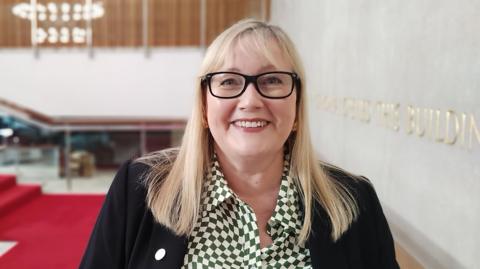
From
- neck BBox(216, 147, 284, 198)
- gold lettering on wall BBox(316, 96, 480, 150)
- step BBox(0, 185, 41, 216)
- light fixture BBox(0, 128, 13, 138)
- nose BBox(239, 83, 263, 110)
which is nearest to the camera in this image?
nose BBox(239, 83, 263, 110)

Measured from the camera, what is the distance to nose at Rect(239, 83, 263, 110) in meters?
1.48

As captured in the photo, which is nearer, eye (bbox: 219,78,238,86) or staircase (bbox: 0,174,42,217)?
eye (bbox: 219,78,238,86)

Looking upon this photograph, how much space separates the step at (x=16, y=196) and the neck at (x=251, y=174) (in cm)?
502

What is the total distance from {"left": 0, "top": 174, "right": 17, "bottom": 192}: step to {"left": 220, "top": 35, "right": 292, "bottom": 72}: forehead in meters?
5.98

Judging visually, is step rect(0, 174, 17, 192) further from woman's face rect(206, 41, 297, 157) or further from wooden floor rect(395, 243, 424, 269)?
woman's face rect(206, 41, 297, 157)

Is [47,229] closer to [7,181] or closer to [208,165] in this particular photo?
[7,181]

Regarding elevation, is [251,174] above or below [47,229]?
above

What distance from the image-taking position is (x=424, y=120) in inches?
97.1

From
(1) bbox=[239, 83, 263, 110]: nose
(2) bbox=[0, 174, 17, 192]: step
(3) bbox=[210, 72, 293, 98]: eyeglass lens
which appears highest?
(3) bbox=[210, 72, 293, 98]: eyeglass lens

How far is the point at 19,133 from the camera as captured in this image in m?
7.30

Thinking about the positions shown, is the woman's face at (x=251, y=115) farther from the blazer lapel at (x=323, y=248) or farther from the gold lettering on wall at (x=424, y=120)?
the gold lettering on wall at (x=424, y=120)

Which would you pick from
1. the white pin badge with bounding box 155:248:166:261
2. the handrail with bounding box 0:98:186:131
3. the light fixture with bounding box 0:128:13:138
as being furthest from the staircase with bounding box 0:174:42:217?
the white pin badge with bounding box 155:248:166:261

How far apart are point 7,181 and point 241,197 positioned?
598 cm

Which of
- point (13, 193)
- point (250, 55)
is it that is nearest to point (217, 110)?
point (250, 55)
